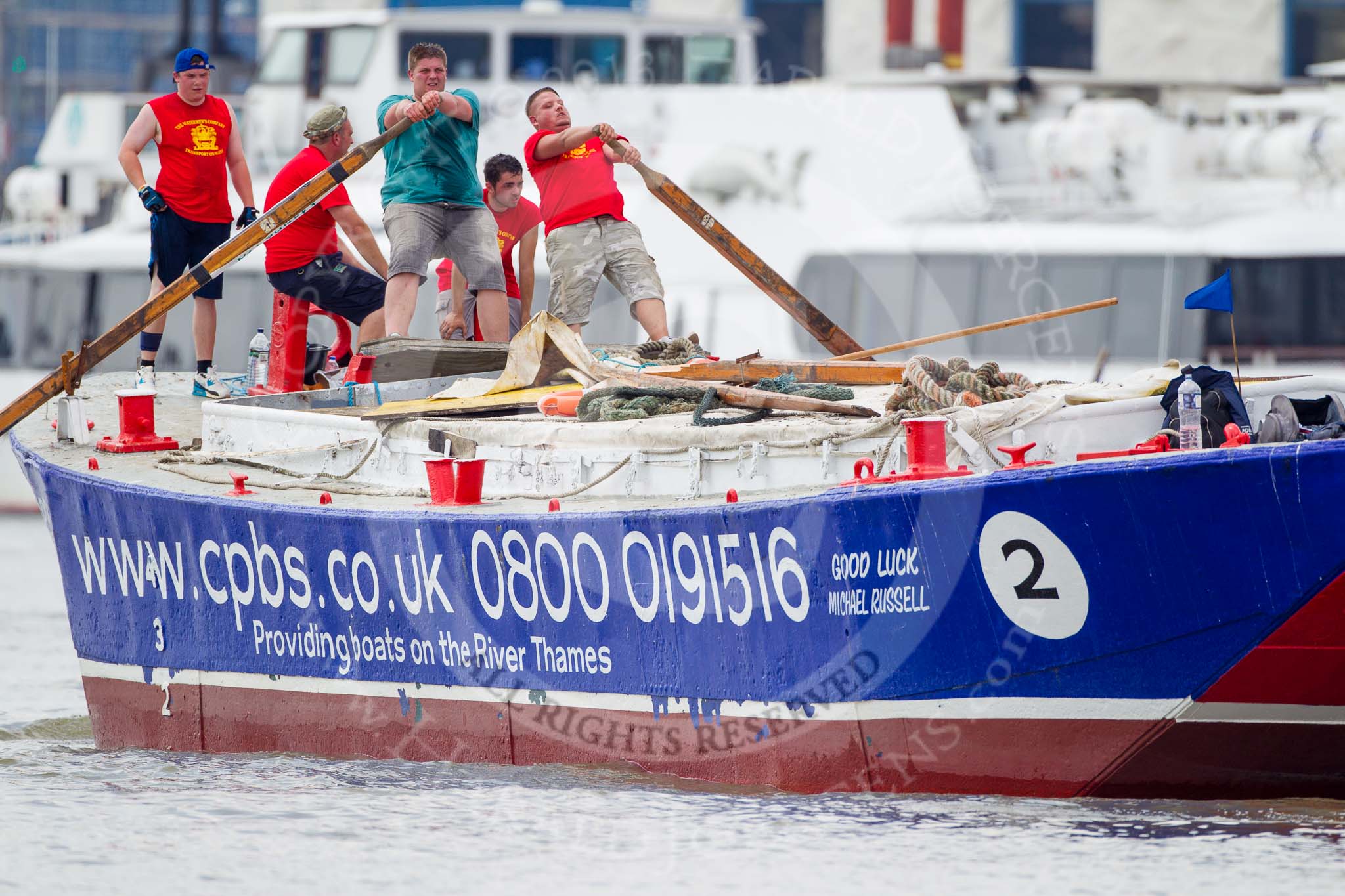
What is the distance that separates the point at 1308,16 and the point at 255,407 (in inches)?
989

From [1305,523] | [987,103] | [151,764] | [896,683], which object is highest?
[987,103]

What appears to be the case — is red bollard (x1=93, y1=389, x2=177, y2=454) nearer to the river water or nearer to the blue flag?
the river water

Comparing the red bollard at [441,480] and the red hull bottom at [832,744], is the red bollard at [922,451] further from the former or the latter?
the red bollard at [441,480]

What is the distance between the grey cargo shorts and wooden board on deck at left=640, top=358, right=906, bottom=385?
1.28 m

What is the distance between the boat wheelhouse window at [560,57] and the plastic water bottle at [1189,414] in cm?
1424

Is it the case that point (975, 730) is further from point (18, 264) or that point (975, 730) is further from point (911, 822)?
point (18, 264)

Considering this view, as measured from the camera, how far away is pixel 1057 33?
3259cm

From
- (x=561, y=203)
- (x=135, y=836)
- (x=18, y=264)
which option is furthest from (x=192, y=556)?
(x=18, y=264)

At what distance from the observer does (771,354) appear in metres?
19.0

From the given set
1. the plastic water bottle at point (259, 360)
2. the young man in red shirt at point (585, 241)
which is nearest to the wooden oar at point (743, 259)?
the young man in red shirt at point (585, 241)

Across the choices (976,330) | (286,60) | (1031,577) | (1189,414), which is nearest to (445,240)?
(976,330)

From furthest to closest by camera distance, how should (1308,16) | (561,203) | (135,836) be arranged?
(1308,16)
(561,203)
(135,836)

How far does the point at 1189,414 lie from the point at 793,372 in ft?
7.84

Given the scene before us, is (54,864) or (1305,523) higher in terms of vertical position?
(1305,523)
